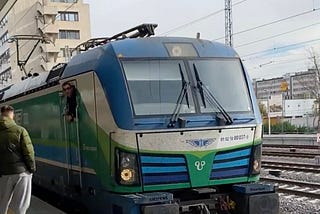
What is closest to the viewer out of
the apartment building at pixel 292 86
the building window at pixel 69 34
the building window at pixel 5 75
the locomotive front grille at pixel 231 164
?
the locomotive front grille at pixel 231 164

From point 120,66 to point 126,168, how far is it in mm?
1365

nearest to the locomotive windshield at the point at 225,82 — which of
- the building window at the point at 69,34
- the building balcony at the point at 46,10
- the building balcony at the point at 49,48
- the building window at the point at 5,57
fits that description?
the building balcony at the point at 49,48

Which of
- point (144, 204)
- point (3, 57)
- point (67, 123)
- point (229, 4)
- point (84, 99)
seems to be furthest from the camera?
point (3, 57)

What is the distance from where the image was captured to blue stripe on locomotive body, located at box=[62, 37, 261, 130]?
6.82m

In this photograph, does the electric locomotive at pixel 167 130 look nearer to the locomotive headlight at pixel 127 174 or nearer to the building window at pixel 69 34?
the locomotive headlight at pixel 127 174

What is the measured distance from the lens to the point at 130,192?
267 inches

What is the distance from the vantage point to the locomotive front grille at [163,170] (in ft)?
22.3

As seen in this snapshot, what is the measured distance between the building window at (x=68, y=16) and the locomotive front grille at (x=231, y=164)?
69.0 meters

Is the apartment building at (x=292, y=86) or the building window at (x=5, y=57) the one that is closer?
the apartment building at (x=292, y=86)

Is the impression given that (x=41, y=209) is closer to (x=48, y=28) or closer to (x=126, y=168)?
(x=126, y=168)

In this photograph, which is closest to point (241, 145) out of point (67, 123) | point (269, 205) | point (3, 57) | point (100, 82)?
point (269, 205)

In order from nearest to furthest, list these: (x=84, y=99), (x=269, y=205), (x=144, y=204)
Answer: (x=144, y=204) → (x=269, y=205) → (x=84, y=99)

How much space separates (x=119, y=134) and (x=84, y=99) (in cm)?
123

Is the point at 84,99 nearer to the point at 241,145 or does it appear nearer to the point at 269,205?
the point at 241,145
